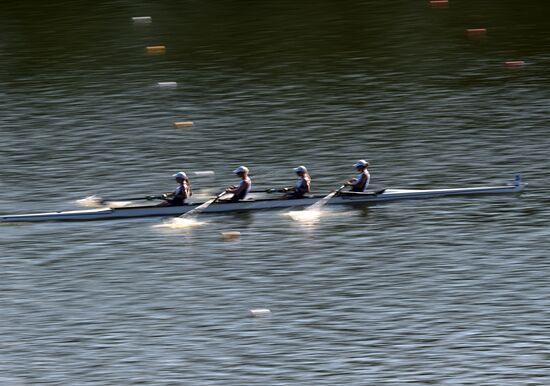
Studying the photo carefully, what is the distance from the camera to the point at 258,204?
33219mm

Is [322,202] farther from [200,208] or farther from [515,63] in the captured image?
[515,63]

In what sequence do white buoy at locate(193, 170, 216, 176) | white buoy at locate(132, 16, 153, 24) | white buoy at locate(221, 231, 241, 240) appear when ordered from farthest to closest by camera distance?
white buoy at locate(132, 16, 153, 24) → white buoy at locate(193, 170, 216, 176) → white buoy at locate(221, 231, 241, 240)

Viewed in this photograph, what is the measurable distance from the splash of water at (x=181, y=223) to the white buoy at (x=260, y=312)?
5982 millimetres

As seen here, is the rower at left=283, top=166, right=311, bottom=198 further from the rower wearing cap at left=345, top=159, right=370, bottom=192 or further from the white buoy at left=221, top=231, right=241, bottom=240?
the white buoy at left=221, top=231, right=241, bottom=240

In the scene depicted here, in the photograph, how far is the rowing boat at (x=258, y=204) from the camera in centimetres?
3281

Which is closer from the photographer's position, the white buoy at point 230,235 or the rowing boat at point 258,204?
the white buoy at point 230,235

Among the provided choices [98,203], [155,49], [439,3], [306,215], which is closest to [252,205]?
[306,215]

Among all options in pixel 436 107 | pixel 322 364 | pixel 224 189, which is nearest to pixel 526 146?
pixel 436 107

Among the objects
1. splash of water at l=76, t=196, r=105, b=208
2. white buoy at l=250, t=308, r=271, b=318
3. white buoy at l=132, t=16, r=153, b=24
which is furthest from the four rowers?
white buoy at l=132, t=16, r=153, b=24

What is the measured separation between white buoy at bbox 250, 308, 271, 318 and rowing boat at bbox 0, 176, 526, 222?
6459 mm

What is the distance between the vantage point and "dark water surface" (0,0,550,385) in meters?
25.3

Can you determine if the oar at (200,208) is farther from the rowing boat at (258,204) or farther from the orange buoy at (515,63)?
the orange buoy at (515,63)

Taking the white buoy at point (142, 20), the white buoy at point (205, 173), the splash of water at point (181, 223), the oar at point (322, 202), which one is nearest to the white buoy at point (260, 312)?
the splash of water at point (181, 223)

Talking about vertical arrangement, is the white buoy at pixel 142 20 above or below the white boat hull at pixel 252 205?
above
